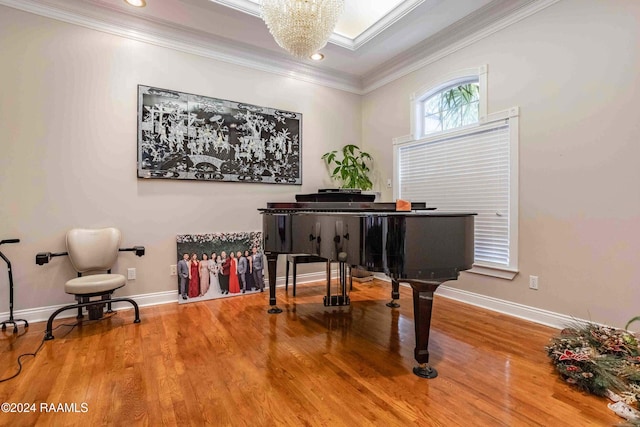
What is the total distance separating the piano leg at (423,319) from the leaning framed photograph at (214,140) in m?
2.62

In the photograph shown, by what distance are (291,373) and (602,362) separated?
1.85 meters

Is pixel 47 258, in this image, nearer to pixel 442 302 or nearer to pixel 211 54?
pixel 211 54

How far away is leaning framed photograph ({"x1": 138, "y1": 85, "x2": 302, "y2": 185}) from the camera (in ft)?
10.7

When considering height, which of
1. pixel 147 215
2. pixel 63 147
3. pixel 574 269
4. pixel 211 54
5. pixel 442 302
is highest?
pixel 211 54

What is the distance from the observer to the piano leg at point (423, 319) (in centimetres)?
184

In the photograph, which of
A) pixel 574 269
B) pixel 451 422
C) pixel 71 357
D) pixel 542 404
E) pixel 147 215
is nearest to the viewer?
pixel 451 422

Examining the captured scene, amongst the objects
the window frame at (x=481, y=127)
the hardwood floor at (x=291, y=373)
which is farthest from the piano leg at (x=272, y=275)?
the window frame at (x=481, y=127)

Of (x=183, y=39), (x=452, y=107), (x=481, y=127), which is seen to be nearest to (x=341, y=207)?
(x=481, y=127)

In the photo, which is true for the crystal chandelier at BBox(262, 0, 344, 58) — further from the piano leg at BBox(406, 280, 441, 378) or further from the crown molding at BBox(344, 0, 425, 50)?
the piano leg at BBox(406, 280, 441, 378)

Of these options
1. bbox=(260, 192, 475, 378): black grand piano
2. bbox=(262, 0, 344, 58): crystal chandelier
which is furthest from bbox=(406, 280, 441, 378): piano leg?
bbox=(262, 0, 344, 58): crystal chandelier

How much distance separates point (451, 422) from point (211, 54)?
4.07 metres

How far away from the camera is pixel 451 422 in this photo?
1.47 m

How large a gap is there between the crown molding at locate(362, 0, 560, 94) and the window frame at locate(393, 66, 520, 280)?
308mm

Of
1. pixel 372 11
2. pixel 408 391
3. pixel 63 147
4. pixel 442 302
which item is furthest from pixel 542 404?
pixel 63 147
